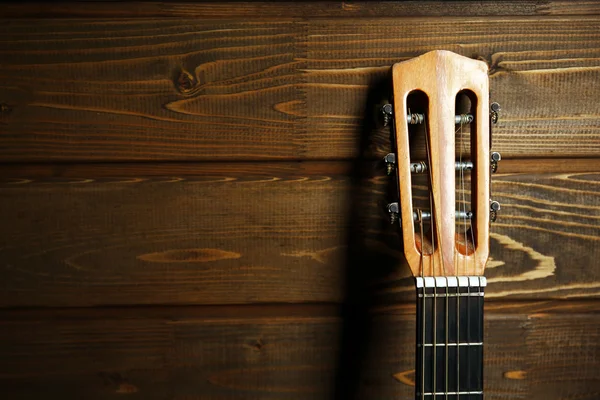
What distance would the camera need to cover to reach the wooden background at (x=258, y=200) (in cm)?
68

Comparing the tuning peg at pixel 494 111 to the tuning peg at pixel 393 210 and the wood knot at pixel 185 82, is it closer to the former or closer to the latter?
the tuning peg at pixel 393 210

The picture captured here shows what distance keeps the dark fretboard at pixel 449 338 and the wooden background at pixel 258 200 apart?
10cm

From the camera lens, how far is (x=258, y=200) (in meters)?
0.70

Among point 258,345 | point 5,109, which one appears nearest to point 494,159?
point 258,345

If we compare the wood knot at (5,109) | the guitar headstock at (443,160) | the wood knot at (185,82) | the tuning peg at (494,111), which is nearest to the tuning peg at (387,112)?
the guitar headstock at (443,160)

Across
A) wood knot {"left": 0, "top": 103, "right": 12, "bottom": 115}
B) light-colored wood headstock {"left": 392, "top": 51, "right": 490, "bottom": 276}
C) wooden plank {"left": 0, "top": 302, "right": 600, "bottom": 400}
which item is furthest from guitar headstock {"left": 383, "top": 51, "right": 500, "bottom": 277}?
wood knot {"left": 0, "top": 103, "right": 12, "bottom": 115}

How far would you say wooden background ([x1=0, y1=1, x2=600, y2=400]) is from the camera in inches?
26.7

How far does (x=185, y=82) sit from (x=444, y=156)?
0.30 m

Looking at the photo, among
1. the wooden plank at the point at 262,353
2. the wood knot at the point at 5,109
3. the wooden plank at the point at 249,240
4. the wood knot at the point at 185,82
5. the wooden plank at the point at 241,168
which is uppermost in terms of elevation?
the wood knot at the point at 185,82

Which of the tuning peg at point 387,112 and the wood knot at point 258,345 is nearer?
the tuning peg at point 387,112

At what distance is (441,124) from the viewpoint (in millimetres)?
619

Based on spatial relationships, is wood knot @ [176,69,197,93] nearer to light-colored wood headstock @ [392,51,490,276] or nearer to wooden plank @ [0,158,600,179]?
wooden plank @ [0,158,600,179]

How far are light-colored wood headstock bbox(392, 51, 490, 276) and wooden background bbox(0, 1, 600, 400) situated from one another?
0.24ft

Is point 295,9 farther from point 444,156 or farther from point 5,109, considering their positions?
point 5,109
